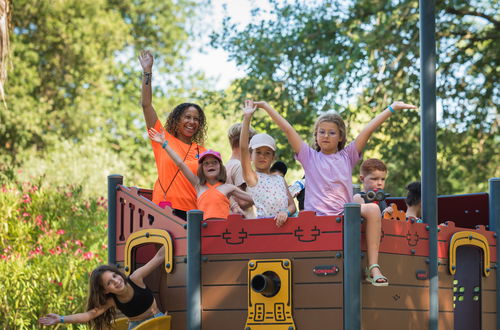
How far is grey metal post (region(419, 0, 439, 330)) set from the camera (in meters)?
5.64

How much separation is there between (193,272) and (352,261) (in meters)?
1.16

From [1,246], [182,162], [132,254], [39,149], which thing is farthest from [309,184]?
[39,149]

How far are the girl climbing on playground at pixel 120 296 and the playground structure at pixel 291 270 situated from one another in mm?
167

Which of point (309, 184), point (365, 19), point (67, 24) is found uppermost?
point (67, 24)

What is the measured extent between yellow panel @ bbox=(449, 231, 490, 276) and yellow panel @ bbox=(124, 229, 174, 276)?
2.11 metres

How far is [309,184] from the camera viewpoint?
5.75 meters

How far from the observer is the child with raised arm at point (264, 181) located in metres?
5.96

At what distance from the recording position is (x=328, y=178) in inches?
224

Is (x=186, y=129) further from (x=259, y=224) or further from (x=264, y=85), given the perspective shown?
(x=264, y=85)

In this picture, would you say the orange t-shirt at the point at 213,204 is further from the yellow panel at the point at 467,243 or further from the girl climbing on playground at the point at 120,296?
the yellow panel at the point at 467,243

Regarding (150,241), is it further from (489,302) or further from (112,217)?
(489,302)

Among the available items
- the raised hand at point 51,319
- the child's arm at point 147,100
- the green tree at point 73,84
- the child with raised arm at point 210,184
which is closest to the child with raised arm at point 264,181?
Answer: the child with raised arm at point 210,184

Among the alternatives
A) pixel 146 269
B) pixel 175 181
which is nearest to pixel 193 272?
pixel 146 269

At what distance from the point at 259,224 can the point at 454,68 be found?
32.3 ft
